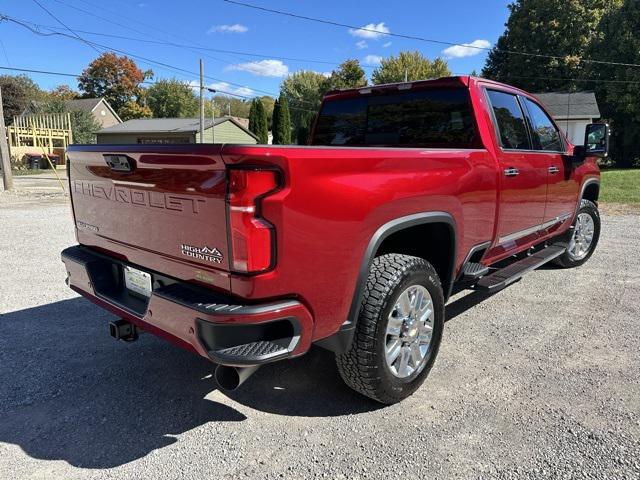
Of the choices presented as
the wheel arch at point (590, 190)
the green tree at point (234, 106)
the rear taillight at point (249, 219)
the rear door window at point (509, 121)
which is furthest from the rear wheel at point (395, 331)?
the green tree at point (234, 106)

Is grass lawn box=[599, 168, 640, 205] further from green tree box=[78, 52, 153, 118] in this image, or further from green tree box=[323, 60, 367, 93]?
green tree box=[78, 52, 153, 118]

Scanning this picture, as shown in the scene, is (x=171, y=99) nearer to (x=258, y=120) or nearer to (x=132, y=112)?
(x=132, y=112)

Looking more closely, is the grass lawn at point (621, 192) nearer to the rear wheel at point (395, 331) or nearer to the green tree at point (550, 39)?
the rear wheel at point (395, 331)

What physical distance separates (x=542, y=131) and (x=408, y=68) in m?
55.4

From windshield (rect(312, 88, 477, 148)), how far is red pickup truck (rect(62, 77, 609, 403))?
0.01 meters

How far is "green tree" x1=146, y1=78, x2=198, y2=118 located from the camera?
66.6 m

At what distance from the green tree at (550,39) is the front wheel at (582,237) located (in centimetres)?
3772

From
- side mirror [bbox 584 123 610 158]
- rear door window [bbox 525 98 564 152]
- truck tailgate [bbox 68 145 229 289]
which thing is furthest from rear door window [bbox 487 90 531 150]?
truck tailgate [bbox 68 145 229 289]

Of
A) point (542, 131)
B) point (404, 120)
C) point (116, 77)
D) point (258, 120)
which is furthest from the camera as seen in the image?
point (116, 77)

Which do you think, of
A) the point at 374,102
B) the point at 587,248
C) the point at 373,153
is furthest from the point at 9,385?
the point at 587,248

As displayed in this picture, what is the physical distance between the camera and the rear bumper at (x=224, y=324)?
2.12 m

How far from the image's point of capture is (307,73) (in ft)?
221

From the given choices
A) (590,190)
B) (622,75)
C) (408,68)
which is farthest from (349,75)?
(590,190)

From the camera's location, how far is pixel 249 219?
2.07m
